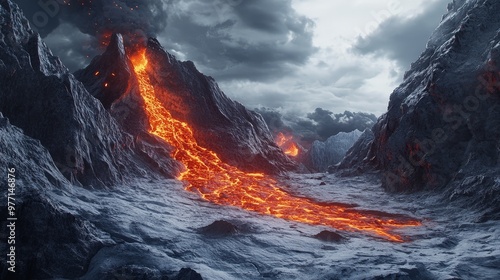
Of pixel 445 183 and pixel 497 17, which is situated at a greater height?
pixel 497 17

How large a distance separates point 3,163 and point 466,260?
14.3 meters

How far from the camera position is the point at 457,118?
81.2ft

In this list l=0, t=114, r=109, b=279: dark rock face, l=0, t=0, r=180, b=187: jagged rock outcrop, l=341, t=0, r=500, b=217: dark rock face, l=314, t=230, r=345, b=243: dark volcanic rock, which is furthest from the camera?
l=341, t=0, r=500, b=217: dark rock face

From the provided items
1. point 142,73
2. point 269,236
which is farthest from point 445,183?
point 142,73

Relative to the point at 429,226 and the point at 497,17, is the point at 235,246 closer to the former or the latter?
the point at 429,226

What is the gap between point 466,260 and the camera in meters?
11.1

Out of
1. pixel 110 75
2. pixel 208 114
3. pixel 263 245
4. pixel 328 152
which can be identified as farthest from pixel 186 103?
pixel 328 152

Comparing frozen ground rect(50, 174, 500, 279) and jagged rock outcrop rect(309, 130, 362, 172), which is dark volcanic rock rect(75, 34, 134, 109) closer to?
frozen ground rect(50, 174, 500, 279)

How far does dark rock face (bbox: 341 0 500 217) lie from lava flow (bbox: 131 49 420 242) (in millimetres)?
6053

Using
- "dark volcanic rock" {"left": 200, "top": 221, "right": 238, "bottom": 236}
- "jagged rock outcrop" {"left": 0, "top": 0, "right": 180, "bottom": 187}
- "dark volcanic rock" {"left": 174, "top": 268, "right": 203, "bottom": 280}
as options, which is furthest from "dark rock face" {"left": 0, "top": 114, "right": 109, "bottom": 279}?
"jagged rock outcrop" {"left": 0, "top": 0, "right": 180, "bottom": 187}

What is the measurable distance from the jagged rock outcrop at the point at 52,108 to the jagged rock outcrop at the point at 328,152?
5607 cm

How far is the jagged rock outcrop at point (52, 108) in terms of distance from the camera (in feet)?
58.5

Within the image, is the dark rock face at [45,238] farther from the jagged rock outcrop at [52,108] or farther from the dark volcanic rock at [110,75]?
the dark volcanic rock at [110,75]

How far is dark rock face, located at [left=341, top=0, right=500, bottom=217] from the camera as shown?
21.5m
